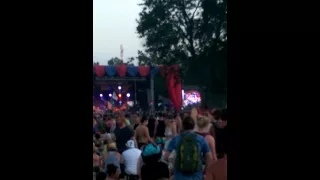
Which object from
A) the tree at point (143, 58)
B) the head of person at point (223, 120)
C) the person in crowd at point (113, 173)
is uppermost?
the tree at point (143, 58)

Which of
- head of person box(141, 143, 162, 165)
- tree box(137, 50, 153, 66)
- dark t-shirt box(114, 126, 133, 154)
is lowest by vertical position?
dark t-shirt box(114, 126, 133, 154)

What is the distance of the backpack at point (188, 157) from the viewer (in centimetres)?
554

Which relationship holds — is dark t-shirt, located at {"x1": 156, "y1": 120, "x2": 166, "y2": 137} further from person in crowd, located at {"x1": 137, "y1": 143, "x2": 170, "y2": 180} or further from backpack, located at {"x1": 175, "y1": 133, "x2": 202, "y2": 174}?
backpack, located at {"x1": 175, "y1": 133, "x2": 202, "y2": 174}

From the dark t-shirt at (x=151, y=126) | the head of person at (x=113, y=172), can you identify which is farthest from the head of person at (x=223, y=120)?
the dark t-shirt at (x=151, y=126)

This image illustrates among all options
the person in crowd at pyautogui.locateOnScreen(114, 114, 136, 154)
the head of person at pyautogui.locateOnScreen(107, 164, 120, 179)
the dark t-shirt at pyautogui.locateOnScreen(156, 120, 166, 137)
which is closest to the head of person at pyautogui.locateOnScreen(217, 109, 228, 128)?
the head of person at pyautogui.locateOnScreen(107, 164, 120, 179)

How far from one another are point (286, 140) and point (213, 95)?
3205 centimetres

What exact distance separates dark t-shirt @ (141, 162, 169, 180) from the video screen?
37749 mm

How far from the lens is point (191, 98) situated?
4406cm

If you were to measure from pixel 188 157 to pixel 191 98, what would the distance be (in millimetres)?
38560

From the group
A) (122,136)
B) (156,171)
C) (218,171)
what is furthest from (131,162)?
(218,171)

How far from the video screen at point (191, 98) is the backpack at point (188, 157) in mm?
37840

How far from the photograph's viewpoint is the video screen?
143 feet

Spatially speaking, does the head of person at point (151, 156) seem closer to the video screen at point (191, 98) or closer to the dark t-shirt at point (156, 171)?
the dark t-shirt at point (156, 171)
